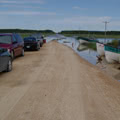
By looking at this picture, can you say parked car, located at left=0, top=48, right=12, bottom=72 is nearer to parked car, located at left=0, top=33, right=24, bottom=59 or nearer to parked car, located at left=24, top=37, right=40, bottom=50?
parked car, located at left=0, top=33, right=24, bottom=59

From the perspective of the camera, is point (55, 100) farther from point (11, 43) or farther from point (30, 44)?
point (30, 44)

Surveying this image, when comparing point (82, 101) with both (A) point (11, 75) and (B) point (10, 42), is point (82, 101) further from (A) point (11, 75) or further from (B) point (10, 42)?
(B) point (10, 42)

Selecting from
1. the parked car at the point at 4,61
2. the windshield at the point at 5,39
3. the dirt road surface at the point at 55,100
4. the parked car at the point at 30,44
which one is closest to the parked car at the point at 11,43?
the windshield at the point at 5,39

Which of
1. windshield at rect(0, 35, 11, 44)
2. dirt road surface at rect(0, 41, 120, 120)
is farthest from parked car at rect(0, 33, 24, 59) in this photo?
dirt road surface at rect(0, 41, 120, 120)

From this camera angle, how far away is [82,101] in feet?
21.6

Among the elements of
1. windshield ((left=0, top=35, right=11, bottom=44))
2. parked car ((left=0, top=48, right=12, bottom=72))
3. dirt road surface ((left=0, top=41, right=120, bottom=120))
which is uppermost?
windshield ((left=0, top=35, right=11, bottom=44))

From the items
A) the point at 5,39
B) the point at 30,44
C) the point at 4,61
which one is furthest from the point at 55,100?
the point at 30,44

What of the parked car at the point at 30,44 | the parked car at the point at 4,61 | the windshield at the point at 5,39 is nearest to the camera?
the parked car at the point at 4,61

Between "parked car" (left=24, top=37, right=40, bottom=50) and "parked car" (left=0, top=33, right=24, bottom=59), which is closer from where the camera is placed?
"parked car" (left=0, top=33, right=24, bottom=59)

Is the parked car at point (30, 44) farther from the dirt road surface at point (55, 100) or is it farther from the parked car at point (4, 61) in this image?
the dirt road surface at point (55, 100)

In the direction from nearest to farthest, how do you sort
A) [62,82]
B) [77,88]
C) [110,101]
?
[110,101] → [77,88] → [62,82]

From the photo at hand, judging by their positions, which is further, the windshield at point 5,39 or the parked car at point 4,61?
the windshield at point 5,39

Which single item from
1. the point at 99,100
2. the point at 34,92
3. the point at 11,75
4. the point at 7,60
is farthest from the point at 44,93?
the point at 7,60

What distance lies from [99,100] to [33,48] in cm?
1963
